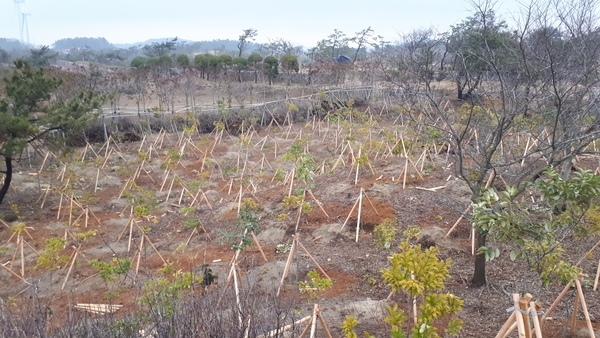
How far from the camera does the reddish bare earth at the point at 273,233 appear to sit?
553 centimetres

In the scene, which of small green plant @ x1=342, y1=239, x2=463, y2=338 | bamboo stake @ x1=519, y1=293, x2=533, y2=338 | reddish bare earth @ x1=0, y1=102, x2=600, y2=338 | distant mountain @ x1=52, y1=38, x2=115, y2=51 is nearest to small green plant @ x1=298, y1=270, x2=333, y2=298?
reddish bare earth @ x1=0, y1=102, x2=600, y2=338

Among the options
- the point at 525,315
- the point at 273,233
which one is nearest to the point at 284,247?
the point at 273,233

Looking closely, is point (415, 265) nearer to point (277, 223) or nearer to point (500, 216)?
point (500, 216)

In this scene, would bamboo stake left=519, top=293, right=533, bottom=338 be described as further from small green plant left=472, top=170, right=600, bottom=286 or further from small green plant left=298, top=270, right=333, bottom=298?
small green plant left=298, top=270, right=333, bottom=298

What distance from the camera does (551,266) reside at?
164 inches

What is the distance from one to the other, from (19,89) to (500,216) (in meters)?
10.3

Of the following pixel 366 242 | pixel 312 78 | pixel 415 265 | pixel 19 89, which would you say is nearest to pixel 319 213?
pixel 366 242

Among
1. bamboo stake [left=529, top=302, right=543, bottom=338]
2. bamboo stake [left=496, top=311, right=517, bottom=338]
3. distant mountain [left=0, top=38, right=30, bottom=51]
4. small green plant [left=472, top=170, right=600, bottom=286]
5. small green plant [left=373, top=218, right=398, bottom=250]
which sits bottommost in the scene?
small green plant [left=373, top=218, right=398, bottom=250]

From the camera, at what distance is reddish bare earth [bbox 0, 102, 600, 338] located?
553 centimetres

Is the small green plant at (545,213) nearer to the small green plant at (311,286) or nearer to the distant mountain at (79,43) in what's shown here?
the small green plant at (311,286)

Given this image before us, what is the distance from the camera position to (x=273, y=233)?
8.23 m

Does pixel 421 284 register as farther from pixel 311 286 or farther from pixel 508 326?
pixel 311 286

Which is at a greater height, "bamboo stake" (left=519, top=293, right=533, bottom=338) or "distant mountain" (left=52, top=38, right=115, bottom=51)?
"distant mountain" (left=52, top=38, right=115, bottom=51)

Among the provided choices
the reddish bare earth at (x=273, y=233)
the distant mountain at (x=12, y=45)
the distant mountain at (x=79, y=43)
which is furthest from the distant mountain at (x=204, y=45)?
Result: the reddish bare earth at (x=273, y=233)
